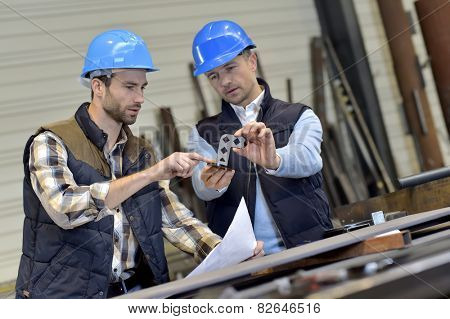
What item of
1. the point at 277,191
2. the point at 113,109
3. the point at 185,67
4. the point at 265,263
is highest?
the point at 185,67

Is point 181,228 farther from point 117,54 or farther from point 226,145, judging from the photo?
point 117,54

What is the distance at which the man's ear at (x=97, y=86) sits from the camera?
1982 mm

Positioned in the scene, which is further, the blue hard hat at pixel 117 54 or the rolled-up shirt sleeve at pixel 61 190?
the blue hard hat at pixel 117 54

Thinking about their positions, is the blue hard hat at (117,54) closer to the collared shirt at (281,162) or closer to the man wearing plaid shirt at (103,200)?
the man wearing plaid shirt at (103,200)

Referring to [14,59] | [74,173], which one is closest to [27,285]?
[74,173]

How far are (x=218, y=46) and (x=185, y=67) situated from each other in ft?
7.66

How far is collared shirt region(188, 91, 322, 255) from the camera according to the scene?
80.6 inches

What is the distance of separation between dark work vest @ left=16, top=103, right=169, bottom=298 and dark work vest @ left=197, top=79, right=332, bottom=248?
10.8 inches

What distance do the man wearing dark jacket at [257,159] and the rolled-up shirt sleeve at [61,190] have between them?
361mm

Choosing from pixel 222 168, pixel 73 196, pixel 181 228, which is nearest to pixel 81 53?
pixel 181 228

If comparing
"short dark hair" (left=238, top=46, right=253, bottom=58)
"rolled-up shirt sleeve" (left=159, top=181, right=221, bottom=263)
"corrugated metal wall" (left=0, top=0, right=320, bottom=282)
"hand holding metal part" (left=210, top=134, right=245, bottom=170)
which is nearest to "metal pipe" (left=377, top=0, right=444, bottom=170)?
"corrugated metal wall" (left=0, top=0, right=320, bottom=282)

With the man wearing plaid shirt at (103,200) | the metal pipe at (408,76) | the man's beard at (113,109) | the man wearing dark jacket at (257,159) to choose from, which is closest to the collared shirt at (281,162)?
the man wearing dark jacket at (257,159)

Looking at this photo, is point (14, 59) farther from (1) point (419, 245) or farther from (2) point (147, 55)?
(1) point (419, 245)

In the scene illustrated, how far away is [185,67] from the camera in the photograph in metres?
4.54
